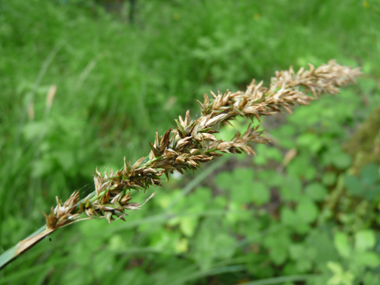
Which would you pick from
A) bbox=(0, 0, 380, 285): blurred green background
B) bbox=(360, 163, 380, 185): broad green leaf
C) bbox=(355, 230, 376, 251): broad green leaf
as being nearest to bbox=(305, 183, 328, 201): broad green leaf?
bbox=(0, 0, 380, 285): blurred green background

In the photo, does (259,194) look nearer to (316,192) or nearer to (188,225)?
(316,192)

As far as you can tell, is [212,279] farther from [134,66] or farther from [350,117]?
[134,66]

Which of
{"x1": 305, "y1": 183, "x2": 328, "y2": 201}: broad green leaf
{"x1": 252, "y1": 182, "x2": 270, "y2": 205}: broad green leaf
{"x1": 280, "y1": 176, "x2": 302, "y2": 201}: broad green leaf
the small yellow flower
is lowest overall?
{"x1": 305, "y1": 183, "x2": 328, "y2": 201}: broad green leaf

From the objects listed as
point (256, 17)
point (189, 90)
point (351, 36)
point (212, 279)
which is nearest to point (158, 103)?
point (189, 90)

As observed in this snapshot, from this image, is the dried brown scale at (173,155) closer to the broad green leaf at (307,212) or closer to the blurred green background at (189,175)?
the blurred green background at (189,175)

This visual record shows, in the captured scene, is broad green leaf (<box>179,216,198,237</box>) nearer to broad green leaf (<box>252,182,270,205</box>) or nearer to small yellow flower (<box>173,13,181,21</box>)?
broad green leaf (<box>252,182,270,205</box>)

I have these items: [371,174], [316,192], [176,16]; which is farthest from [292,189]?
[176,16]

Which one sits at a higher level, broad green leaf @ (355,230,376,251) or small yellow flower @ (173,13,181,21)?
small yellow flower @ (173,13,181,21)

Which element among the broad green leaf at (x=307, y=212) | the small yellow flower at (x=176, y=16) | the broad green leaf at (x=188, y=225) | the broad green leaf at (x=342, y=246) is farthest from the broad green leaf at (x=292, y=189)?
the small yellow flower at (x=176, y=16)
